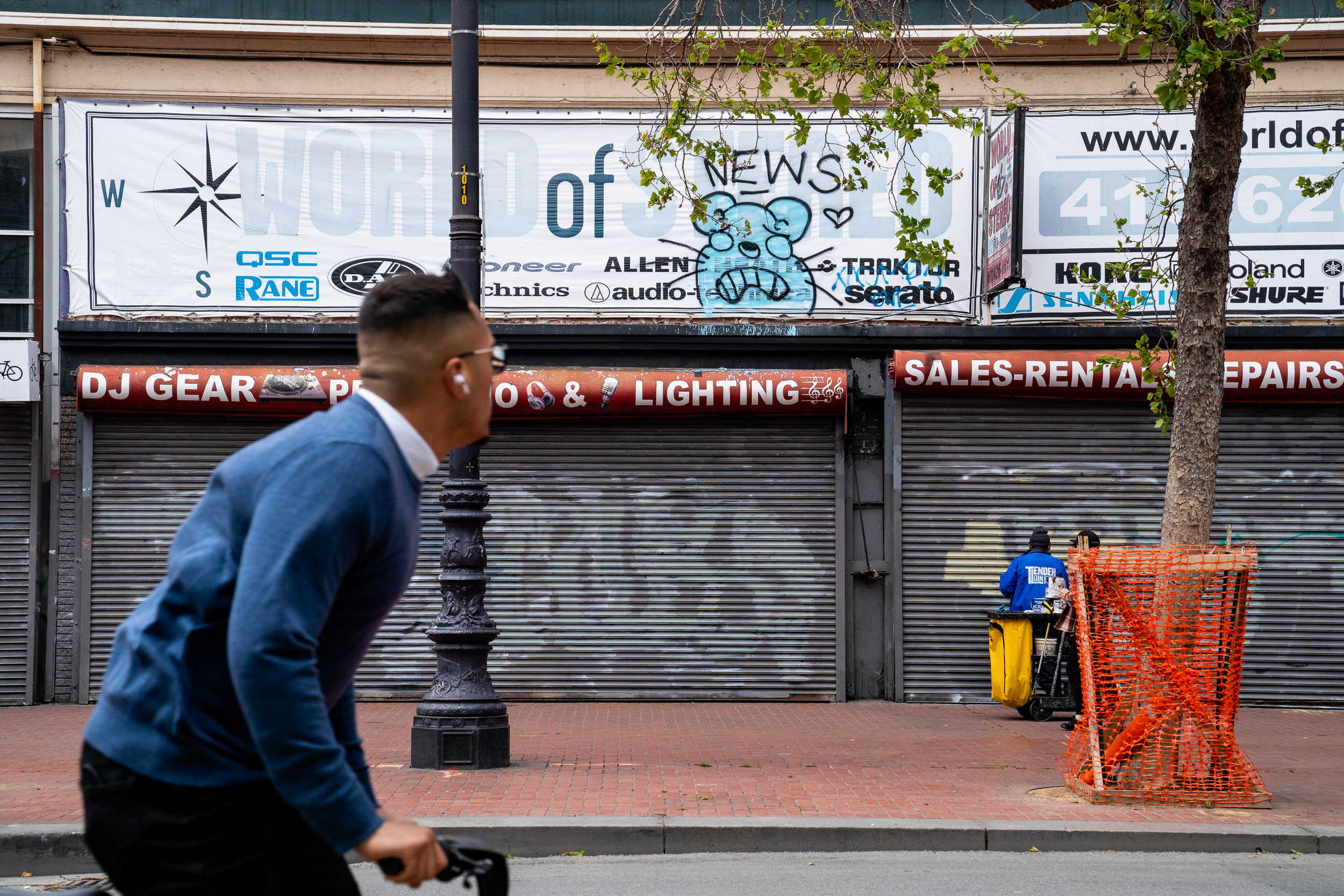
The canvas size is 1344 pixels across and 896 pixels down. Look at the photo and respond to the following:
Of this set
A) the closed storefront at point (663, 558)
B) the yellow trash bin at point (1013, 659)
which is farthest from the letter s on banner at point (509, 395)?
the yellow trash bin at point (1013, 659)

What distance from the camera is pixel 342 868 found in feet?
7.47

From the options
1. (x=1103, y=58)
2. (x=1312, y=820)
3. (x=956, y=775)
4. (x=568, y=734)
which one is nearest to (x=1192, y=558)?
(x=1312, y=820)

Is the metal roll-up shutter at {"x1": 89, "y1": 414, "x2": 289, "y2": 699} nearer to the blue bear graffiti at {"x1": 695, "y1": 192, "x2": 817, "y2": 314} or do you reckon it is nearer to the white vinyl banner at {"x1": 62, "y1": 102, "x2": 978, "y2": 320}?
the white vinyl banner at {"x1": 62, "y1": 102, "x2": 978, "y2": 320}

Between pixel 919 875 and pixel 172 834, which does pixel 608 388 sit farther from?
pixel 172 834

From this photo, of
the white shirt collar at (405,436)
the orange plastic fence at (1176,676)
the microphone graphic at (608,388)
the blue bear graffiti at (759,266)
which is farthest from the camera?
the blue bear graffiti at (759,266)

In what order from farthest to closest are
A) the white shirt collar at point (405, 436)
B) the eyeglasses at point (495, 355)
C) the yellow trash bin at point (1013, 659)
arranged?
the yellow trash bin at point (1013, 659), the eyeglasses at point (495, 355), the white shirt collar at point (405, 436)

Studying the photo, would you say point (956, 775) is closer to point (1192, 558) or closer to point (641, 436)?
point (1192, 558)

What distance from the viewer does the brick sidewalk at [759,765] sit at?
730cm

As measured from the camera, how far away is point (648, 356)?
41.2 feet

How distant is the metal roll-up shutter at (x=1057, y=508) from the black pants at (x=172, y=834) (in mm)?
10860

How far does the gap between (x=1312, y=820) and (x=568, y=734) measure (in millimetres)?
5534

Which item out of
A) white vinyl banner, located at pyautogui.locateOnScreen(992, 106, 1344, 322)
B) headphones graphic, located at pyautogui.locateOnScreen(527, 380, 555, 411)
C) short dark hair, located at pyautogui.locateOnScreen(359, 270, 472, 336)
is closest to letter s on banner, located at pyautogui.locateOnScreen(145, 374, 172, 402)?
headphones graphic, located at pyautogui.locateOnScreen(527, 380, 555, 411)

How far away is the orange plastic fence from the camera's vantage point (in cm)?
752

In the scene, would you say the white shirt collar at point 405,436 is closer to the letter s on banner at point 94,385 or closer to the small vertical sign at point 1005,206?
the small vertical sign at point 1005,206
